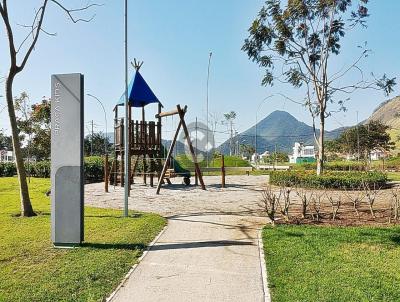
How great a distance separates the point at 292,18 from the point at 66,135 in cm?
1712

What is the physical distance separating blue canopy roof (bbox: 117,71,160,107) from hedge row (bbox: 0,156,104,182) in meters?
7.34

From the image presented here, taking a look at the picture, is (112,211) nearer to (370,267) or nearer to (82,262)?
(82,262)

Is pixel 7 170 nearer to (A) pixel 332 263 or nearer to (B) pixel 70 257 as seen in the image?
(B) pixel 70 257

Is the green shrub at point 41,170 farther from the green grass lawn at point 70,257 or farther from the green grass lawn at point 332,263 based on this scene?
the green grass lawn at point 332,263

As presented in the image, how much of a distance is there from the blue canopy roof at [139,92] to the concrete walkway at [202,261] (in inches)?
325

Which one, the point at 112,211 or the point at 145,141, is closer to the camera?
the point at 112,211

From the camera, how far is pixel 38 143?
32.8 meters

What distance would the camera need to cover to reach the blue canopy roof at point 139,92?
57.0 ft

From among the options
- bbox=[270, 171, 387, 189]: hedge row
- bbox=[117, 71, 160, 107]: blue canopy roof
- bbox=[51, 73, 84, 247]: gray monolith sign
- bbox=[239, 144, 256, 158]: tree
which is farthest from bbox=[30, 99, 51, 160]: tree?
bbox=[239, 144, 256, 158]: tree

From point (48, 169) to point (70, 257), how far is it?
22.9 metres

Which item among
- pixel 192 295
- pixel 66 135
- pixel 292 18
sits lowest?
pixel 192 295

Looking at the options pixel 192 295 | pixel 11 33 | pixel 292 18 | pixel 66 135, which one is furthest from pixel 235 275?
pixel 292 18

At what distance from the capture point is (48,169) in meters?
27.0

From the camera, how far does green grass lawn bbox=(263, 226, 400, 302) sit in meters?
4.23
